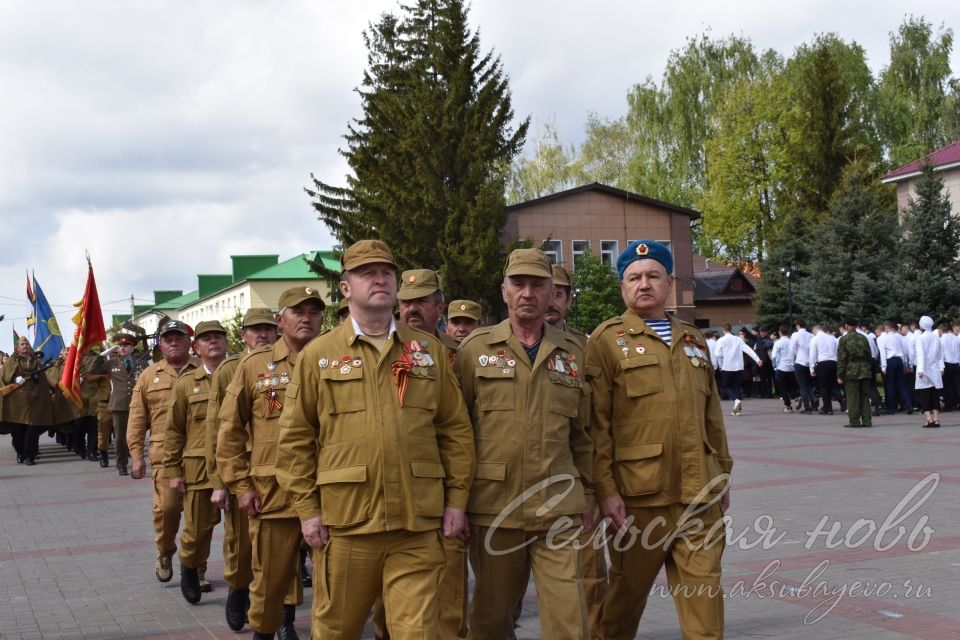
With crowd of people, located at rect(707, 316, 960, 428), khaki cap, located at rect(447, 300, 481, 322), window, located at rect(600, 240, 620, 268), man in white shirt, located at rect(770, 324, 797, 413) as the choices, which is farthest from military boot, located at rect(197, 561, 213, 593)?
window, located at rect(600, 240, 620, 268)

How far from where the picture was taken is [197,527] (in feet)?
26.1

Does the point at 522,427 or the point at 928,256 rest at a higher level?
the point at 928,256

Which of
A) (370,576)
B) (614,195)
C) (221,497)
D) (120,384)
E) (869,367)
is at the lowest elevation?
(370,576)

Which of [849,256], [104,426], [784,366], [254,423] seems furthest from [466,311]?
[849,256]

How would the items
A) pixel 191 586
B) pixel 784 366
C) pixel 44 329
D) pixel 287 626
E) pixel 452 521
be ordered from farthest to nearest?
1. pixel 784 366
2. pixel 44 329
3. pixel 191 586
4. pixel 287 626
5. pixel 452 521

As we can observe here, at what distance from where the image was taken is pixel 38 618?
24.4ft

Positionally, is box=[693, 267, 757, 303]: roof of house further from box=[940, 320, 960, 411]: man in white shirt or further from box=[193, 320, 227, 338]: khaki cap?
box=[193, 320, 227, 338]: khaki cap

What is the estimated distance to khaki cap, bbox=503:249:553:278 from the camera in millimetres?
5172

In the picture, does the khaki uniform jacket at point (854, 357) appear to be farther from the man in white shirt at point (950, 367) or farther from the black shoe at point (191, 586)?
the black shoe at point (191, 586)

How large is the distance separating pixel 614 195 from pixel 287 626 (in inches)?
1930

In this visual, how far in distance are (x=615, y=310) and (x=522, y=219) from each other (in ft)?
31.8

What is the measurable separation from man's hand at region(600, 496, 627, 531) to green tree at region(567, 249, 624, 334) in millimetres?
37348

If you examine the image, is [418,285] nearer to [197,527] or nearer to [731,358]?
[197,527]

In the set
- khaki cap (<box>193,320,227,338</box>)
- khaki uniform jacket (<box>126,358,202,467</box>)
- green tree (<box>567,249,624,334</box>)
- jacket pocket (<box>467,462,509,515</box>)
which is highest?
green tree (<box>567,249,624,334</box>)
